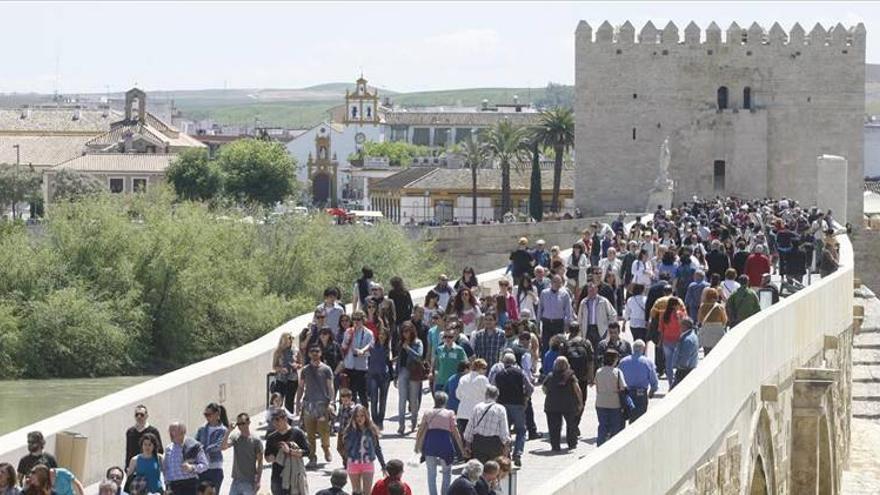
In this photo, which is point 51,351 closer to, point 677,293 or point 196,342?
point 196,342

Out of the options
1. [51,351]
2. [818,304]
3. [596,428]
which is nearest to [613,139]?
[51,351]

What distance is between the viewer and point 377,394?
16875 mm

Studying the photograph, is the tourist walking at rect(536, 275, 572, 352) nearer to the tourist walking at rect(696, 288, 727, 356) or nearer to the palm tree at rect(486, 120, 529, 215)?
the tourist walking at rect(696, 288, 727, 356)

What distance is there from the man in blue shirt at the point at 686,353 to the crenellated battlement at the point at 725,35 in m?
44.6

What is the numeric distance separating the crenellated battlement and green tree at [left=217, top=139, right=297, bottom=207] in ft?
147

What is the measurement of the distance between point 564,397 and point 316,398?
1748 millimetres

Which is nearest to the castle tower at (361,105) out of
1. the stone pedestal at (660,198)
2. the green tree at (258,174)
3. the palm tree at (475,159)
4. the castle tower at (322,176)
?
the castle tower at (322,176)

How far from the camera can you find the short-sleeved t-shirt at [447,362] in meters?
16.0

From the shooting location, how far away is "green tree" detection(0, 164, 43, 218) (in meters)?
107

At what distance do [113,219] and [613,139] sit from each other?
2024 cm

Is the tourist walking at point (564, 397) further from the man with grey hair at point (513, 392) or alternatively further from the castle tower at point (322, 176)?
the castle tower at point (322, 176)

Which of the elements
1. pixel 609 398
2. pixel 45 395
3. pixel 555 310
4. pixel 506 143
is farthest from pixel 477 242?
pixel 609 398

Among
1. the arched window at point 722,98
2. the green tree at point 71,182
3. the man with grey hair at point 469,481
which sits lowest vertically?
the green tree at point 71,182

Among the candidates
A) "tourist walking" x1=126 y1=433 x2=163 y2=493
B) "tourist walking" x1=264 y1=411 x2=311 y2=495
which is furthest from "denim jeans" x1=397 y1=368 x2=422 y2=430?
"tourist walking" x1=126 y1=433 x2=163 y2=493
